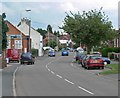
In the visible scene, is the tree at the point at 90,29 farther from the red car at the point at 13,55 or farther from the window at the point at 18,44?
the window at the point at 18,44

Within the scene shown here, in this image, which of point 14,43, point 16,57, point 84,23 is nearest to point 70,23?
point 84,23

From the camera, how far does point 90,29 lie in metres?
64.4

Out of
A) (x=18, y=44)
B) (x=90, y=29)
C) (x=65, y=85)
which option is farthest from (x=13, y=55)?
(x=65, y=85)

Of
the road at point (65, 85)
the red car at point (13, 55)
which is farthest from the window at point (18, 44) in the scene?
the road at point (65, 85)

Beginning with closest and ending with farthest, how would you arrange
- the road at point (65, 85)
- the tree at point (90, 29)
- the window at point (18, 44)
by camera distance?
the road at point (65, 85) < the tree at point (90, 29) < the window at point (18, 44)

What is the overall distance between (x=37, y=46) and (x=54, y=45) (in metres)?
43.4

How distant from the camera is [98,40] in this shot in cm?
6538

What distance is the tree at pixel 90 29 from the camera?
64312 millimetres

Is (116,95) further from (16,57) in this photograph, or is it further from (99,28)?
(16,57)

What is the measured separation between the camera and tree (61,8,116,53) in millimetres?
64312

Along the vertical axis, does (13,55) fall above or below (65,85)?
above

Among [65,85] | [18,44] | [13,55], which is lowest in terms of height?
[65,85]

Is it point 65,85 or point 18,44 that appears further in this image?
point 18,44

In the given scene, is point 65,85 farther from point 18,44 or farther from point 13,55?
point 18,44
